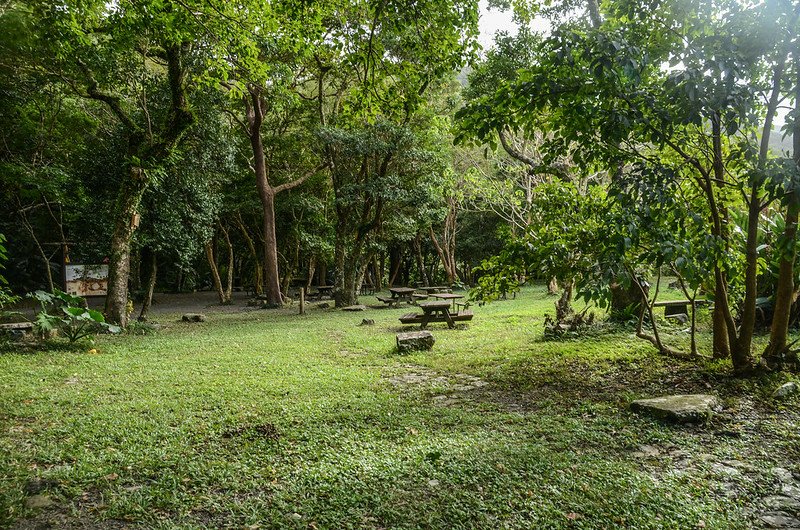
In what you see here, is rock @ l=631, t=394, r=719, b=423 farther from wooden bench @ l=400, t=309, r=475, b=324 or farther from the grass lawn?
wooden bench @ l=400, t=309, r=475, b=324

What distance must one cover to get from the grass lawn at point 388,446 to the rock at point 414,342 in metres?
1.12

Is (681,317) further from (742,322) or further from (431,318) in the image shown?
(431,318)

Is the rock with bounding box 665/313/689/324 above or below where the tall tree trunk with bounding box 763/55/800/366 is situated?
below

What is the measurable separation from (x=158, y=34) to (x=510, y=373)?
9497mm

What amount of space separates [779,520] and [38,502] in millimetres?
4620

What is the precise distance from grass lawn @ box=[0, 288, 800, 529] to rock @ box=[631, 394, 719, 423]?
12cm

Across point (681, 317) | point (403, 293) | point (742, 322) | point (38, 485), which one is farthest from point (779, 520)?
point (403, 293)

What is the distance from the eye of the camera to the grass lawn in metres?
2.90

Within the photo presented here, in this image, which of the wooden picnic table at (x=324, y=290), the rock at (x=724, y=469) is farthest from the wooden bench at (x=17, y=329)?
the wooden picnic table at (x=324, y=290)

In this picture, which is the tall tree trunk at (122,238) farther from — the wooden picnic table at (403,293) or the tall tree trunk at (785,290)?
the tall tree trunk at (785,290)

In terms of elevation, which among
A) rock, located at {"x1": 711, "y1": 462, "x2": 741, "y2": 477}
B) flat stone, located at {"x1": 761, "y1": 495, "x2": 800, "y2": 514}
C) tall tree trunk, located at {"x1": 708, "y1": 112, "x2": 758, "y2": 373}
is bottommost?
flat stone, located at {"x1": 761, "y1": 495, "x2": 800, "y2": 514}

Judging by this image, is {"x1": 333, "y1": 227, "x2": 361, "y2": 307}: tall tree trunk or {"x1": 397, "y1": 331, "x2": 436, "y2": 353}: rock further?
{"x1": 333, "y1": 227, "x2": 361, "y2": 307}: tall tree trunk

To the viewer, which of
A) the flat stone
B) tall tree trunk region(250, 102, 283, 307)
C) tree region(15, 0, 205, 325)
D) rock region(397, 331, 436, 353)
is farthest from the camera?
tall tree trunk region(250, 102, 283, 307)

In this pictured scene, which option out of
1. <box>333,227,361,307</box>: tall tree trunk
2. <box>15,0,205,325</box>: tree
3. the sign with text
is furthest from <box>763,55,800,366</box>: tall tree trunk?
the sign with text
